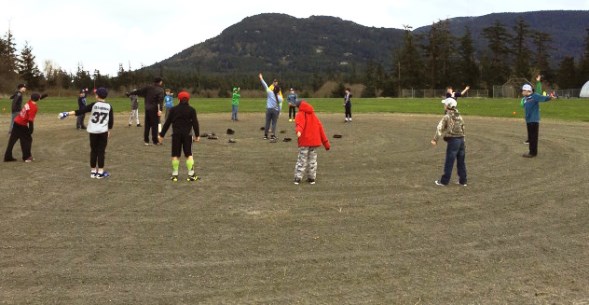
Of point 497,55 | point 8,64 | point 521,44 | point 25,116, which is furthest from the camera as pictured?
point 521,44

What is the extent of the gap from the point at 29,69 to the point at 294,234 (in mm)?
113782

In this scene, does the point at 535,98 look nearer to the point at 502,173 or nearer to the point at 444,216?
the point at 502,173

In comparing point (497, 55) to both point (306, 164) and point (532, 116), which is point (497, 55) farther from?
point (306, 164)

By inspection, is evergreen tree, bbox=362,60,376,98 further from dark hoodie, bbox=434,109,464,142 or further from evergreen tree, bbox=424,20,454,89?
dark hoodie, bbox=434,109,464,142

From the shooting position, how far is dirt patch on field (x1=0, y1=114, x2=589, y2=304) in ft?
16.3

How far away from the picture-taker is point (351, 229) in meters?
6.97

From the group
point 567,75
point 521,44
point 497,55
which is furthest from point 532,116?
point 521,44

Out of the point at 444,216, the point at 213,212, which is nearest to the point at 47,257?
the point at 213,212

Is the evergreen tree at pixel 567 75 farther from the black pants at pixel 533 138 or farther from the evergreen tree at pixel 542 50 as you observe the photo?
the black pants at pixel 533 138

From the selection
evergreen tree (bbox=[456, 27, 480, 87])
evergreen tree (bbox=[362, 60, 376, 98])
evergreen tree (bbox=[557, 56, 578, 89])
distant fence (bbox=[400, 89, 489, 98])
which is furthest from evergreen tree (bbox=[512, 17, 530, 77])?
evergreen tree (bbox=[362, 60, 376, 98])

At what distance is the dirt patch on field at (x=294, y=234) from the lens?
16.3 ft

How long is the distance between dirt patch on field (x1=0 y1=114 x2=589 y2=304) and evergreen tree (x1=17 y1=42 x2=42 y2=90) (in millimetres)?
100534

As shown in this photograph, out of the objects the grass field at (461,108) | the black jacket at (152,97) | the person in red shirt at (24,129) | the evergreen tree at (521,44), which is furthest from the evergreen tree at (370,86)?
the person in red shirt at (24,129)

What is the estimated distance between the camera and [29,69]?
10319cm
